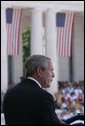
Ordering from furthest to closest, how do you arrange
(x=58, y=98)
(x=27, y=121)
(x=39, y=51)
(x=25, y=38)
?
(x=25, y=38) → (x=39, y=51) → (x=58, y=98) → (x=27, y=121)

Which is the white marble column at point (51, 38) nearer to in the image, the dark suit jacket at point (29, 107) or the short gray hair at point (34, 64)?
the short gray hair at point (34, 64)

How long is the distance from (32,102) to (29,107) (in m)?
0.06

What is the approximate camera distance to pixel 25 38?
Result: 47.8 meters

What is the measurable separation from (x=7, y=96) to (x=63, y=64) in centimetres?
3978

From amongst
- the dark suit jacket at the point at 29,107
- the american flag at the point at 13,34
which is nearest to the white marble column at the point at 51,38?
the american flag at the point at 13,34

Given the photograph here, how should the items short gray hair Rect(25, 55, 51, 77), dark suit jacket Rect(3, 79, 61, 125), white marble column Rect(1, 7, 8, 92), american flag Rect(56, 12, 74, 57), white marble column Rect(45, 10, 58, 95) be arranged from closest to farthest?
dark suit jacket Rect(3, 79, 61, 125)
short gray hair Rect(25, 55, 51, 77)
white marble column Rect(1, 7, 8, 92)
american flag Rect(56, 12, 74, 57)
white marble column Rect(45, 10, 58, 95)

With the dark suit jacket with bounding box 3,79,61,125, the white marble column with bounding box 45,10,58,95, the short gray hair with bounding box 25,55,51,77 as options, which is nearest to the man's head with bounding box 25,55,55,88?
the short gray hair with bounding box 25,55,51,77

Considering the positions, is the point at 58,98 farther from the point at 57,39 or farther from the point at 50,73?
the point at 50,73

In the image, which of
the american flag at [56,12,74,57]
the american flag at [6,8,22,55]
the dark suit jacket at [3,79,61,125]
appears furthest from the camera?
the american flag at [56,12,74,57]

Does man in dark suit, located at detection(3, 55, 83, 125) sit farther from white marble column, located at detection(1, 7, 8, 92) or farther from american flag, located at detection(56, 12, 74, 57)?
american flag, located at detection(56, 12, 74, 57)

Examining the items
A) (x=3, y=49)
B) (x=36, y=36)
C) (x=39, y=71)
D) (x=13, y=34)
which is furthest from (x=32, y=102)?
(x=36, y=36)

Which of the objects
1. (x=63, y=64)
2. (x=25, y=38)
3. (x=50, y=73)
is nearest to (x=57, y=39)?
(x=63, y=64)

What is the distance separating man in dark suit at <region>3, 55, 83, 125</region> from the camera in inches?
168

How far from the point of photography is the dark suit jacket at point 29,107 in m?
4.26
